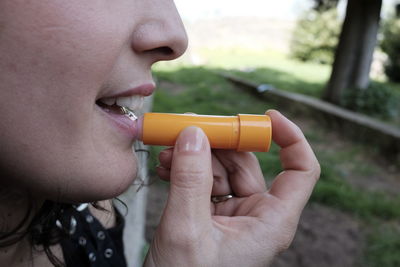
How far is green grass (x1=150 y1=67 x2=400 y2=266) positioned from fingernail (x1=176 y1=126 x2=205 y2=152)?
5.07 ft

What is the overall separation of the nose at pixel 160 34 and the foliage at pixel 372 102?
5.10 metres

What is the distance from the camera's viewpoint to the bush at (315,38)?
12852 millimetres

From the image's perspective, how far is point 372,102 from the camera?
541cm

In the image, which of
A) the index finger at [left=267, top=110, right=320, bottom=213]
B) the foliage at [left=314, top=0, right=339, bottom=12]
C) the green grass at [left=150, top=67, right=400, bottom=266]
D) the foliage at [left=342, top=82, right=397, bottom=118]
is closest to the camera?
the index finger at [left=267, top=110, right=320, bottom=213]

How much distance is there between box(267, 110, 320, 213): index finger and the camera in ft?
3.44

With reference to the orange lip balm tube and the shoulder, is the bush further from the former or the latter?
the orange lip balm tube

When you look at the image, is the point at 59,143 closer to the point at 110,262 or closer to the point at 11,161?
the point at 11,161

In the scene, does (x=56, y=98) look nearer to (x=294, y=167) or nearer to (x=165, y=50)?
(x=165, y=50)

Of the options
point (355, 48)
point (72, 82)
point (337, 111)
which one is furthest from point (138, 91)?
point (355, 48)

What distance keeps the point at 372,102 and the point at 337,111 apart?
99cm

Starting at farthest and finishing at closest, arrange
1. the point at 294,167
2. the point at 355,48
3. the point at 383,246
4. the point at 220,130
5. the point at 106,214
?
the point at 355,48
the point at 383,246
the point at 106,214
the point at 294,167
the point at 220,130

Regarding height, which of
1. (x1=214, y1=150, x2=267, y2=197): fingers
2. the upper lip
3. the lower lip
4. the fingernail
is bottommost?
(x1=214, y1=150, x2=267, y2=197): fingers

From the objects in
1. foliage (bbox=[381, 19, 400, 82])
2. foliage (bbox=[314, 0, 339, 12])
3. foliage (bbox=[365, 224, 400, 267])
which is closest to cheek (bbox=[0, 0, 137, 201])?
foliage (bbox=[365, 224, 400, 267])

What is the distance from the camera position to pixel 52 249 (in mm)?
1169
